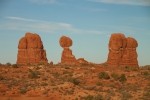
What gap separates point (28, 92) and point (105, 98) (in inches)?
237

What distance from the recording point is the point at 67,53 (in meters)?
66.9

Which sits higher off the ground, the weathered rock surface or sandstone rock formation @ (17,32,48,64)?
sandstone rock formation @ (17,32,48,64)

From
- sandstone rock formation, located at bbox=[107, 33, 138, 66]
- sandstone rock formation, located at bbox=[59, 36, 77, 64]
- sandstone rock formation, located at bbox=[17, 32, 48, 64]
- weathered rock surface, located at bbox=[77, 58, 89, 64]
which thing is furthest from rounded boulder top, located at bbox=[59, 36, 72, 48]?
sandstone rock formation, located at bbox=[107, 33, 138, 66]

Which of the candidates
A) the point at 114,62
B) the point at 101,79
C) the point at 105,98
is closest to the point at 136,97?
the point at 105,98

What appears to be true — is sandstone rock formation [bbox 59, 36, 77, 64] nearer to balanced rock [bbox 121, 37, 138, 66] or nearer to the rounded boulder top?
the rounded boulder top

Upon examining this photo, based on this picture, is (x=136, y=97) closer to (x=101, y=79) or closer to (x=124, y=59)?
(x=101, y=79)

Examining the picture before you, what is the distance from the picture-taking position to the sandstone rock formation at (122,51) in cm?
6500

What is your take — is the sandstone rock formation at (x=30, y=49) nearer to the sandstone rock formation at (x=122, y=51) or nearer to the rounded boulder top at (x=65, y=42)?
the rounded boulder top at (x=65, y=42)

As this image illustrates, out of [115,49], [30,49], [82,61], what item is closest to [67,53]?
[82,61]

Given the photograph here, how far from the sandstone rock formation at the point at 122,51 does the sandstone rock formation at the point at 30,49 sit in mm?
13336

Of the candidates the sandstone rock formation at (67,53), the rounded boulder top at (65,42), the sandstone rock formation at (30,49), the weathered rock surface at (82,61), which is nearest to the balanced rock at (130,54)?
the weathered rock surface at (82,61)

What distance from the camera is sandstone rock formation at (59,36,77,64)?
66.4m

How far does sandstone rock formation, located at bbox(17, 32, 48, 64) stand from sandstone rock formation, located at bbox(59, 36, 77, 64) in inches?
168

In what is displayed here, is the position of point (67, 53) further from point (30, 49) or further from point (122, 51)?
point (122, 51)
